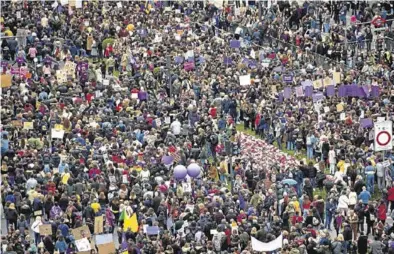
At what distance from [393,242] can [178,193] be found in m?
8.34

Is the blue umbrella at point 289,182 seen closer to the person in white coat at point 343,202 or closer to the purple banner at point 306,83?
the person in white coat at point 343,202

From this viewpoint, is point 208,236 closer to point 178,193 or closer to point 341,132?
point 178,193

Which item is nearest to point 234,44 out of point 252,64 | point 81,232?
point 252,64

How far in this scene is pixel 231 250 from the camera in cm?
4719

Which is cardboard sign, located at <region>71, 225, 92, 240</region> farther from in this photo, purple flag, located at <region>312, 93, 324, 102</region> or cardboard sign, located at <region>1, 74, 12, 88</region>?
cardboard sign, located at <region>1, 74, 12, 88</region>

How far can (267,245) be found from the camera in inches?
1833

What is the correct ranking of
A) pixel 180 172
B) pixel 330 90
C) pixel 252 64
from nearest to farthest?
1. pixel 180 172
2. pixel 330 90
3. pixel 252 64

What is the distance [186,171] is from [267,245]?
7.53 meters

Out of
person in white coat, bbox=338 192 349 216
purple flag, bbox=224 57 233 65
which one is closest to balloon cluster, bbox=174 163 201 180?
person in white coat, bbox=338 192 349 216

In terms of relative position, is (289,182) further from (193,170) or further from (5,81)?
(5,81)

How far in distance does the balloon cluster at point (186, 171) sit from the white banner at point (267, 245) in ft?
22.9

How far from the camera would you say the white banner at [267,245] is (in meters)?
46.5

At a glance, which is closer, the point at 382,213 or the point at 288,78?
the point at 382,213

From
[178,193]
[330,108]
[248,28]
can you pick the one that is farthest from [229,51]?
[178,193]
